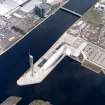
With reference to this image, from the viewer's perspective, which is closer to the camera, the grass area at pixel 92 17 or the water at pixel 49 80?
the water at pixel 49 80

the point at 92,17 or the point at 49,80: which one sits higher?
the point at 92,17

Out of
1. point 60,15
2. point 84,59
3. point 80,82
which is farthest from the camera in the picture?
point 60,15

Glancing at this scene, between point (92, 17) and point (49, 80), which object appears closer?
point (49, 80)

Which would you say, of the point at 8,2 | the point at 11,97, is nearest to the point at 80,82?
the point at 11,97

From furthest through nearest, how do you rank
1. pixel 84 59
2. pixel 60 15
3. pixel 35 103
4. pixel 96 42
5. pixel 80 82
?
pixel 60 15, pixel 96 42, pixel 84 59, pixel 80 82, pixel 35 103

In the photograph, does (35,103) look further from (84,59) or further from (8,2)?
(8,2)

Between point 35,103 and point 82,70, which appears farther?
point 82,70

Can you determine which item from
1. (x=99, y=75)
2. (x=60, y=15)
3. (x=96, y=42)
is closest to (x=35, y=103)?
(x=99, y=75)

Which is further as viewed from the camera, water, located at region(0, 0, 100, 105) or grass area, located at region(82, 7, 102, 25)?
grass area, located at region(82, 7, 102, 25)
